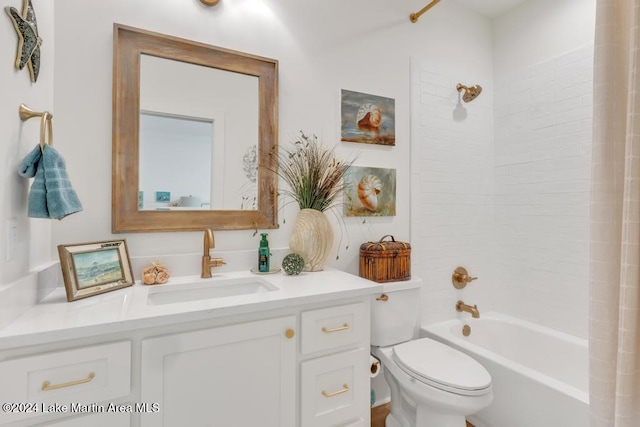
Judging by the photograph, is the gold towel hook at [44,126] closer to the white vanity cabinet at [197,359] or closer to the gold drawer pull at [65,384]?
the white vanity cabinet at [197,359]

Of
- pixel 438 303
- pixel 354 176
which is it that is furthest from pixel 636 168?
pixel 438 303

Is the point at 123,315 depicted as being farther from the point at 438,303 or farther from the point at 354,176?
the point at 438,303

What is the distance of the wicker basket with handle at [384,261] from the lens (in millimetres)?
1847

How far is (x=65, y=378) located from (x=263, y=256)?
874 millimetres

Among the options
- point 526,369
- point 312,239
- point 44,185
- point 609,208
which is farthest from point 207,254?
point 526,369

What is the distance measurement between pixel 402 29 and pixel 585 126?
1313 millimetres

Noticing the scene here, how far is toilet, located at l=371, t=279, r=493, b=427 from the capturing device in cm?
141

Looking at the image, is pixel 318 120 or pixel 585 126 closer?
pixel 318 120

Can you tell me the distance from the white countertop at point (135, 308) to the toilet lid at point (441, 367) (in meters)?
0.50

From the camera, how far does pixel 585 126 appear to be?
203 centimetres

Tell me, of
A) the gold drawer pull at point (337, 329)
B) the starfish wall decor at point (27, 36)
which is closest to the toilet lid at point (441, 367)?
the gold drawer pull at point (337, 329)

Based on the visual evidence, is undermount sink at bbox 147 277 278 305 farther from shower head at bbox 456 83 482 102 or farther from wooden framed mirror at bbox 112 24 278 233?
shower head at bbox 456 83 482 102

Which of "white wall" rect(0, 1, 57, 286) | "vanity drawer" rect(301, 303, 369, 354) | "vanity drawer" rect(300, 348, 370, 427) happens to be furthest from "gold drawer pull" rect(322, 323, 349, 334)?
"white wall" rect(0, 1, 57, 286)

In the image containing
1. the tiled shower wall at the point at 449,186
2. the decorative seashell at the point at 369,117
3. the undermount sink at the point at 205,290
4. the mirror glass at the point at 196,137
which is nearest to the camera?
the undermount sink at the point at 205,290
